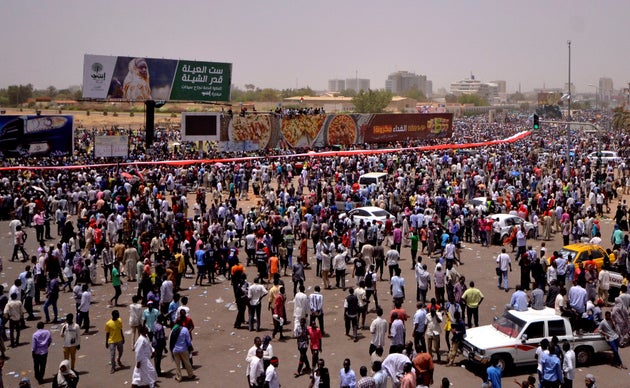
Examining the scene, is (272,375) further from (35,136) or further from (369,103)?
(369,103)

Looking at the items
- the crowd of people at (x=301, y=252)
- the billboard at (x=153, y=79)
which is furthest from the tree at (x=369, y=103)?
the crowd of people at (x=301, y=252)

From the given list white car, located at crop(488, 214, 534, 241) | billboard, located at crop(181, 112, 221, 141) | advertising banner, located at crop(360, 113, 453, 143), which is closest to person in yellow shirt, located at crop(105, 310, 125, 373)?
white car, located at crop(488, 214, 534, 241)

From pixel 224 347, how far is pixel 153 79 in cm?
3660

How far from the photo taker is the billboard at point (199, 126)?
44.7 m

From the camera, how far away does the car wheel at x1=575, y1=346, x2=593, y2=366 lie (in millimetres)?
12883

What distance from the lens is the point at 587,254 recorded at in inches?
710

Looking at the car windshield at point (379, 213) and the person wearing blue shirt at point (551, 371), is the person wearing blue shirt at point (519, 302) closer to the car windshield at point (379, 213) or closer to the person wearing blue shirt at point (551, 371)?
the person wearing blue shirt at point (551, 371)

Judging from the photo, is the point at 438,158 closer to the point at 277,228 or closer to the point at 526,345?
the point at 277,228

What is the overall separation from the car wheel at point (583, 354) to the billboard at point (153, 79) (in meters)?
38.8

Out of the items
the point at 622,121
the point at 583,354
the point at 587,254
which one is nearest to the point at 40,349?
the point at 583,354

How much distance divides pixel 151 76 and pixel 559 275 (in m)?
36.5

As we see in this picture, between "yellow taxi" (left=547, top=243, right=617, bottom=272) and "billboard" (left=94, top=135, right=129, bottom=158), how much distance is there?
29.3 meters

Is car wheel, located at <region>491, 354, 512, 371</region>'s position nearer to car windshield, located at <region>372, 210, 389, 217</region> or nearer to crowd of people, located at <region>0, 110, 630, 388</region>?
crowd of people, located at <region>0, 110, 630, 388</region>

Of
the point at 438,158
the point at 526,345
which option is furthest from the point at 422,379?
the point at 438,158
